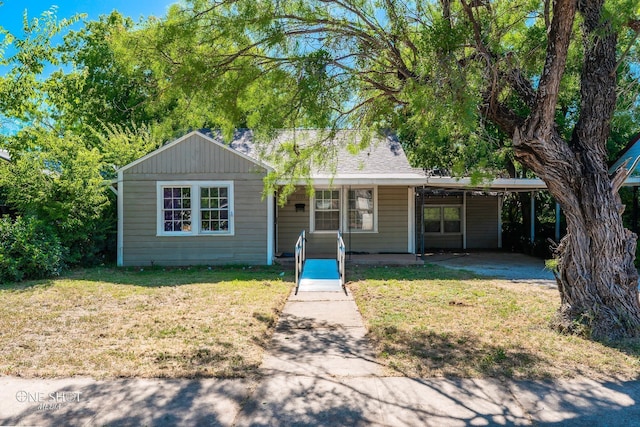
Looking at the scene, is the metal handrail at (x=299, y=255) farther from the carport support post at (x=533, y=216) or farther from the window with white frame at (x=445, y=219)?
the carport support post at (x=533, y=216)

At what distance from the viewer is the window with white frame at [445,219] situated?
17.5 meters

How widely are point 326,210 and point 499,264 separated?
5.29 m

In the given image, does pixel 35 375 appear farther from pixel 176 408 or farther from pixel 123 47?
pixel 123 47

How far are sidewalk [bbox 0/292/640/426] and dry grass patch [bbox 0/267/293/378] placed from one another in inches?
12.0

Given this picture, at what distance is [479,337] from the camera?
17.4ft

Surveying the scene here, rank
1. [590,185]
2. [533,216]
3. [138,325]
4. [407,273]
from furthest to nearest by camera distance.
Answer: [533,216]
[407,273]
[138,325]
[590,185]

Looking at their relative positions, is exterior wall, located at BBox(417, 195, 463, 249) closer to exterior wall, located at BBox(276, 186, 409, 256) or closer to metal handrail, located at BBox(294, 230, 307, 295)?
exterior wall, located at BBox(276, 186, 409, 256)

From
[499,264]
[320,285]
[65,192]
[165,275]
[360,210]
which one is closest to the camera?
[320,285]

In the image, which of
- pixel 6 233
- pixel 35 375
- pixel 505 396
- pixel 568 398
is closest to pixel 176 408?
pixel 35 375

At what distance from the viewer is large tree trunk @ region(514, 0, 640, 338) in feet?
16.9

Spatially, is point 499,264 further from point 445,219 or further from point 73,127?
point 73,127

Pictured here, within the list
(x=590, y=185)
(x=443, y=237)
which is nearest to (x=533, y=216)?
(x=443, y=237)

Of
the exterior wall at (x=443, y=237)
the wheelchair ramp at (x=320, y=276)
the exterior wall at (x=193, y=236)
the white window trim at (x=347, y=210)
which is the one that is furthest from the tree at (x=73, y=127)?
the exterior wall at (x=443, y=237)

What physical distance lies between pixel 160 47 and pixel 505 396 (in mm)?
5248
